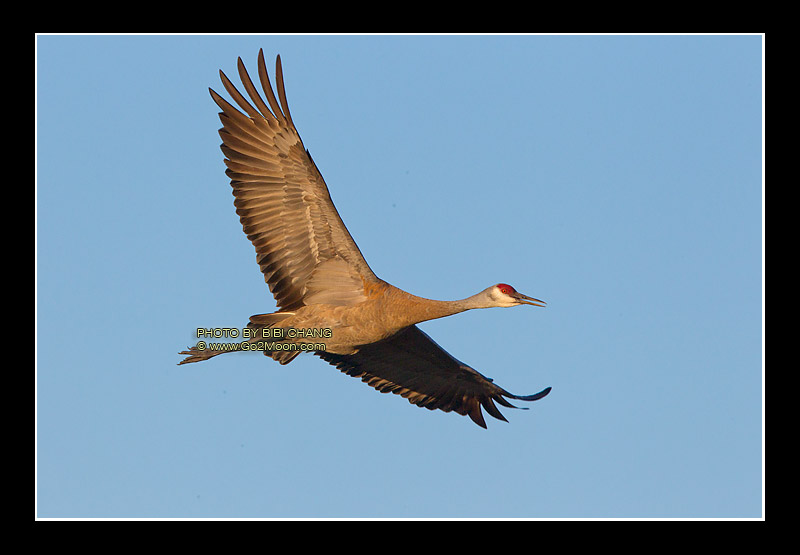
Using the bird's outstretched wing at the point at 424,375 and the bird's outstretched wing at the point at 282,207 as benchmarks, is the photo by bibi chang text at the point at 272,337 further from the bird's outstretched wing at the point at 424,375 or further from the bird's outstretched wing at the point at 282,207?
the bird's outstretched wing at the point at 424,375

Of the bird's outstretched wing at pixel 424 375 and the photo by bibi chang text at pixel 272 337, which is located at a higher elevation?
the photo by bibi chang text at pixel 272 337

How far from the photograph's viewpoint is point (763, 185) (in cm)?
1232

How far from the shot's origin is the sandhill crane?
1209cm

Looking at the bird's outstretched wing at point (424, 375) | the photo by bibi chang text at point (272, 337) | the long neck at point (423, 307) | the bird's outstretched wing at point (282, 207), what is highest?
the bird's outstretched wing at point (282, 207)

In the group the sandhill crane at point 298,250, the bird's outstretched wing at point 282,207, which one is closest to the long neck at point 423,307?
the sandhill crane at point 298,250

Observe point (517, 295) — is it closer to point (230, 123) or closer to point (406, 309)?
point (406, 309)

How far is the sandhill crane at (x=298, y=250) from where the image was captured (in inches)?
476

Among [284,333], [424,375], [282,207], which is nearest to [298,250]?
[282,207]

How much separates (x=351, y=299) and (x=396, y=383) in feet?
8.47

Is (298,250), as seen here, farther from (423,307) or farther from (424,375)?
(424,375)

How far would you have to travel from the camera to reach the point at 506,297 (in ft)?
40.1

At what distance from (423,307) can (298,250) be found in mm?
1644

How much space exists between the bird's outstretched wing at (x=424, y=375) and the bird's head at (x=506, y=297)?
169 cm

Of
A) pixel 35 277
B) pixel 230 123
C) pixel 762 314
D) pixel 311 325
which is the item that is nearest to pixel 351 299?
pixel 311 325
